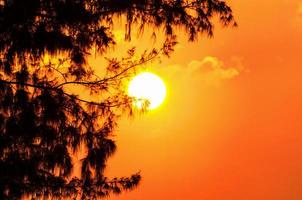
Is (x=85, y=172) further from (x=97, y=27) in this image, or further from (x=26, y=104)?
(x=97, y=27)

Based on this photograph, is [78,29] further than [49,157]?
No

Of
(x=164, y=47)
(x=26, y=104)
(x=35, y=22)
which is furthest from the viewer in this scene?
(x=164, y=47)

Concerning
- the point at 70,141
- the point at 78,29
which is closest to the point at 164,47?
the point at 78,29

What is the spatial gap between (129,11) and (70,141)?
1923 millimetres

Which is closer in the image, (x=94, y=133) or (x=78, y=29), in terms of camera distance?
(x=78, y=29)

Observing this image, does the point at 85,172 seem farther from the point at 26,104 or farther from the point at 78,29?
the point at 78,29

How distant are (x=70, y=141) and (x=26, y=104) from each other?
30.3 inches

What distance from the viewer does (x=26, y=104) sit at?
7.00m

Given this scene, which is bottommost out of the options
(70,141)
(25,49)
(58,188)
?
(58,188)

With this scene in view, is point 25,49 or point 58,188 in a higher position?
point 25,49

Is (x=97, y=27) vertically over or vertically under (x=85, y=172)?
over

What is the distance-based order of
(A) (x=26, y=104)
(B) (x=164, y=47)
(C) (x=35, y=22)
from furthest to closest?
(B) (x=164, y=47), (A) (x=26, y=104), (C) (x=35, y=22)

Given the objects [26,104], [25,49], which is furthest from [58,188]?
[25,49]

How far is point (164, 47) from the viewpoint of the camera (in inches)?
296
